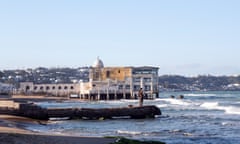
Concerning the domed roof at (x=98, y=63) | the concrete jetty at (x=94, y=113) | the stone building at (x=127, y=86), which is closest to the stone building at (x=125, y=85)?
the stone building at (x=127, y=86)

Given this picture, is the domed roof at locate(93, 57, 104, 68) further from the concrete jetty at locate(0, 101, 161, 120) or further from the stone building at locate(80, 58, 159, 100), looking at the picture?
the concrete jetty at locate(0, 101, 161, 120)

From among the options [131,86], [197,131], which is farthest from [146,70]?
[197,131]

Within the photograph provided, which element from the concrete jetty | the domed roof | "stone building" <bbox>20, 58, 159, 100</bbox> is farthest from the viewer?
the domed roof

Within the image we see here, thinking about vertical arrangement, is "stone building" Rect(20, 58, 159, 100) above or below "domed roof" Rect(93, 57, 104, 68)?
below

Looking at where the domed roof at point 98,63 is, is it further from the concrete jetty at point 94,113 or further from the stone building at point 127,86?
the concrete jetty at point 94,113

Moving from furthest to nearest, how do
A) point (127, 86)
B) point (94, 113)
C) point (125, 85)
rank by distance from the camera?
point (127, 86) < point (125, 85) < point (94, 113)

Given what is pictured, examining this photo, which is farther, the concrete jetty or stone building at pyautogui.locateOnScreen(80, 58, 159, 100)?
stone building at pyautogui.locateOnScreen(80, 58, 159, 100)

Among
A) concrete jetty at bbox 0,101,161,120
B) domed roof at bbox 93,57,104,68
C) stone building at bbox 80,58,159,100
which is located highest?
domed roof at bbox 93,57,104,68

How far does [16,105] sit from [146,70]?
88.8 metres

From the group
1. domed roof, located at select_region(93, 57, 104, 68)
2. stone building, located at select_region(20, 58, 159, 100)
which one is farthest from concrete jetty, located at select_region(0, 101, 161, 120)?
domed roof, located at select_region(93, 57, 104, 68)

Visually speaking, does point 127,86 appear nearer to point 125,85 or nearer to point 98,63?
point 125,85

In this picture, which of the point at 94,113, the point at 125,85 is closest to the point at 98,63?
the point at 125,85

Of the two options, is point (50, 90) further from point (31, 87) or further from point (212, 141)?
point (212, 141)

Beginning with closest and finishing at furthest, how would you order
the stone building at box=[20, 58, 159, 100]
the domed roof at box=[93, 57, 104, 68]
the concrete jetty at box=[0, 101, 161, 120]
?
the concrete jetty at box=[0, 101, 161, 120]
the stone building at box=[20, 58, 159, 100]
the domed roof at box=[93, 57, 104, 68]
